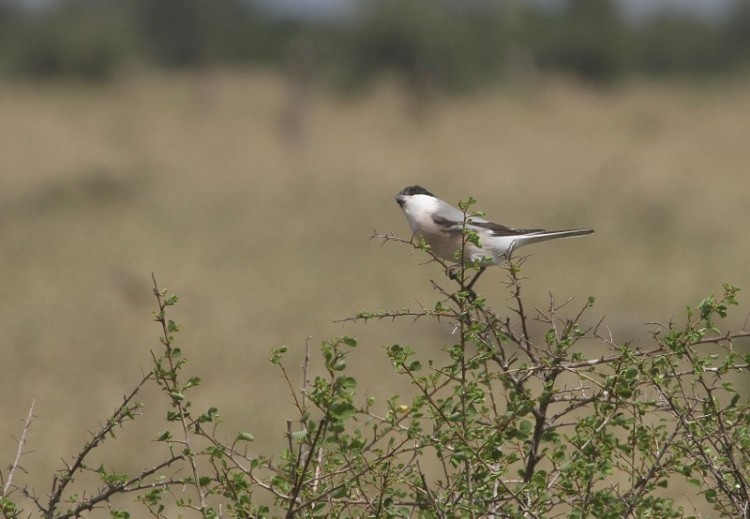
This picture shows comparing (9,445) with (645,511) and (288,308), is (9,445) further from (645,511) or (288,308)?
(645,511)

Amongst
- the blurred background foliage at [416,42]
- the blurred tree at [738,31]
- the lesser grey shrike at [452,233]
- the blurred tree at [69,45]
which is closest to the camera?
the lesser grey shrike at [452,233]

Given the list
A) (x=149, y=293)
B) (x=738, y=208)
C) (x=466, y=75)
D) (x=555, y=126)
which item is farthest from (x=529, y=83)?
(x=149, y=293)

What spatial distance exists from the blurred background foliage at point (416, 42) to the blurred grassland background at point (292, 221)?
716 cm

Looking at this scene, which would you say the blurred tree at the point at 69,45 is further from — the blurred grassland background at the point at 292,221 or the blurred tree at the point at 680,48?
the blurred tree at the point at 680,48

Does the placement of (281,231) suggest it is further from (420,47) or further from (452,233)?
(420,47)

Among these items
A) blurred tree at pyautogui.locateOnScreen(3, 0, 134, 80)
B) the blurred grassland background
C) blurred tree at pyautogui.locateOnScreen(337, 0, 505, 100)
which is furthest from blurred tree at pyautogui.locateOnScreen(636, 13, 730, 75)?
blurred tree at pyautogui.locateOnScreen(3, 0, 134, 80)

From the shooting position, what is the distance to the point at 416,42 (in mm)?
40719

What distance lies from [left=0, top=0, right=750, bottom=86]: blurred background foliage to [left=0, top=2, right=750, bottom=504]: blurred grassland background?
7156mm

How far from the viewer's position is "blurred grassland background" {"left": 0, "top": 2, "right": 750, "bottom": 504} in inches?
420

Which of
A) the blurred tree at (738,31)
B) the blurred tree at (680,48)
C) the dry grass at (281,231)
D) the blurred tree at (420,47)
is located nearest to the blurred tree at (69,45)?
the blurred tree at (420,47)

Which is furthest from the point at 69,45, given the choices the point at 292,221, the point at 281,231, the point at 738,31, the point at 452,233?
the point at 452,233

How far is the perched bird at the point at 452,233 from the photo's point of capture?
179 inches

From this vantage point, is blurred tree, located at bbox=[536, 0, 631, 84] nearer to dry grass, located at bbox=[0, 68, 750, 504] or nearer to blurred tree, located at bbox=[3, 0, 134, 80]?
dry grass, located at bbox=[0, 68, 750, 504]

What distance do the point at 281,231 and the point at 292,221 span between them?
18.8 inches
